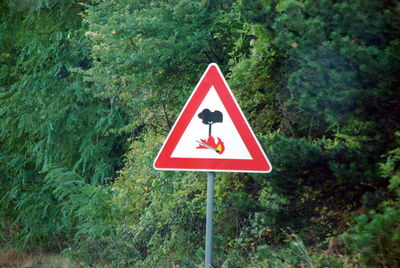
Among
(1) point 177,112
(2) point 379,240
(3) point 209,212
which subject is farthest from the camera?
(1) point 177,112

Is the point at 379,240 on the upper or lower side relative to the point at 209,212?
upper

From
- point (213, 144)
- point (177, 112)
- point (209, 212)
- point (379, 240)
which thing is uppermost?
point (213, 144)

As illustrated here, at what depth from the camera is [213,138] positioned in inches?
237

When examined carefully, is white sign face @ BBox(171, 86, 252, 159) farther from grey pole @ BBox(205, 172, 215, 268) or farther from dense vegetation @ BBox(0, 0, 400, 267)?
dense vegetation @ BBox(0, 0, 400, 267)

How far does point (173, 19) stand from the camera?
11102mm

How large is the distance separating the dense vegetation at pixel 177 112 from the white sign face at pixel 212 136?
2.93 ft

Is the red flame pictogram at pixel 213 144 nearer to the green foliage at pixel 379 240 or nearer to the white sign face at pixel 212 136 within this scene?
the white sign face at pixel 212 136

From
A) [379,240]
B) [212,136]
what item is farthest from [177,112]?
[379,240]

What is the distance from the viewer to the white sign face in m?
5.98

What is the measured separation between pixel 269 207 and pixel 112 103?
8.89 meters

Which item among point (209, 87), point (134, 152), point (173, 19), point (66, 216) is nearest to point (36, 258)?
point (66, 216)

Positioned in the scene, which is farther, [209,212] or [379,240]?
[209,212]

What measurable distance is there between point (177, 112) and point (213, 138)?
5.71m

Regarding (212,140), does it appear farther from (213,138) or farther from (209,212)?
(209,212)
